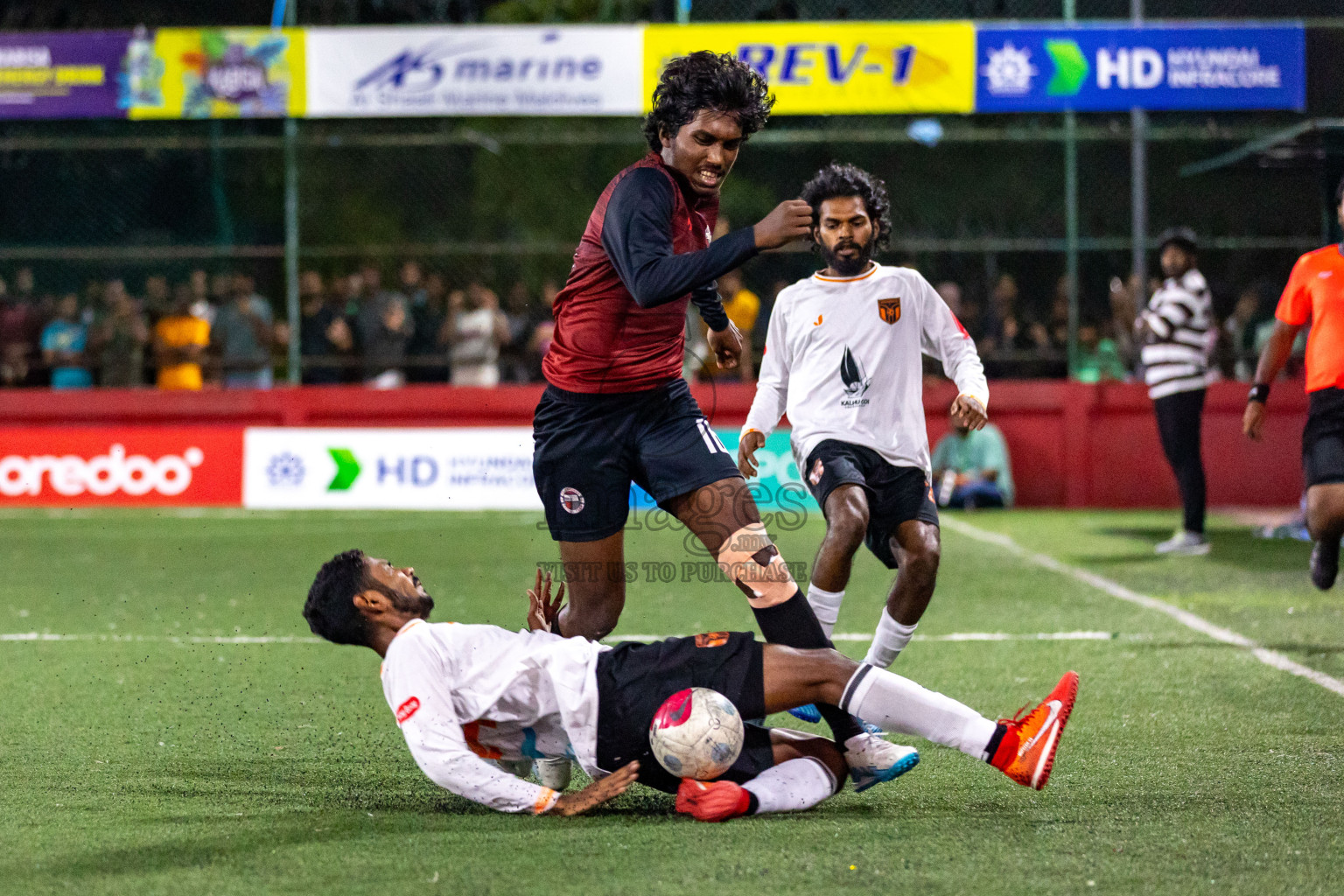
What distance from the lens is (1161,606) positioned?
833 centimetres

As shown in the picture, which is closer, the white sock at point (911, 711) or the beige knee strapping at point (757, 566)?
the white sock at point (911, 711)

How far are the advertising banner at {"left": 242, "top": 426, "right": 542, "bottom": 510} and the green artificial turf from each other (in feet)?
14.9

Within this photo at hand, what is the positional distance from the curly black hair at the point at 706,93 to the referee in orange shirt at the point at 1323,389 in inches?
136

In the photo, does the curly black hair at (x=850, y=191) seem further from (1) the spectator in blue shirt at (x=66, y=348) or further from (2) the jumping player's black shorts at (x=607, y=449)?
(1) the spectator in blue shirt at (x=66, y=348)

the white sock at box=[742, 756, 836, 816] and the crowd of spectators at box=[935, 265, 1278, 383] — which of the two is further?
the crowd of spectators at box=[935, 265, 1278, 383]

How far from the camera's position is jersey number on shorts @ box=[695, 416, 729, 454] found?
4.68 metres

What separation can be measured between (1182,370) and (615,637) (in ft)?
17.4

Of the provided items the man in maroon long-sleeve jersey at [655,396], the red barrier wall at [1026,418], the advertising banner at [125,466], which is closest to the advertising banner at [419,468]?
the red barrier wall at [1026,418]

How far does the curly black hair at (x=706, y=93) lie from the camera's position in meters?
4.43

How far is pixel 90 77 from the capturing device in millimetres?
15719

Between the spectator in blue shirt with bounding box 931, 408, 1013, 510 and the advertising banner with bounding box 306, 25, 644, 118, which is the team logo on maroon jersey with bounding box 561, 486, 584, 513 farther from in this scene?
the advertising banner with bounding box 306, 25, 644, 118

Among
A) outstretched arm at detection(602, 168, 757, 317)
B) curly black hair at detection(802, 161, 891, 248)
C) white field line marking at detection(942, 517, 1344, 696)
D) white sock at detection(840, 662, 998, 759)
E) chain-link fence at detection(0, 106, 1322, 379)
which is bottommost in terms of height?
white field line marking at detection(942, 517, 1344, 696)

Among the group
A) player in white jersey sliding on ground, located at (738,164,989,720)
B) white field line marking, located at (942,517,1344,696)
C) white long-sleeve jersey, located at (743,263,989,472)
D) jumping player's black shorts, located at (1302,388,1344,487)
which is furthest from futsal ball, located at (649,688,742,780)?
jumping player's black shorts, located at (1302,388,1344,487)

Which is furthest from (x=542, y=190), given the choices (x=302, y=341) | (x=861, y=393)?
(x=861, y=393)
